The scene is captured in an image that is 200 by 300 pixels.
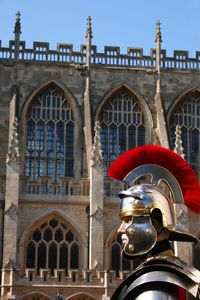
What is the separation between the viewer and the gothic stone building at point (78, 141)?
24531mm

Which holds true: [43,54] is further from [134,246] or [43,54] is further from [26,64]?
[134,246]

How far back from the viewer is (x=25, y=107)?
2912cm

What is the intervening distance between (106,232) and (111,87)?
7746 mm

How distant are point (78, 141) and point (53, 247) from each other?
17.6 ft

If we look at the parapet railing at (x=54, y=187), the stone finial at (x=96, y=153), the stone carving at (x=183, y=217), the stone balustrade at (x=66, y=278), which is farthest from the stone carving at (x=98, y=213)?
the stone carving at (x=183, y=217)

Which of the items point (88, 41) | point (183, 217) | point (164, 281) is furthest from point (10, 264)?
point (164, 281)

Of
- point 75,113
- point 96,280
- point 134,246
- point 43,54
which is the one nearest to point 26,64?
point 43,54

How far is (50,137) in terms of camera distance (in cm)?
2917

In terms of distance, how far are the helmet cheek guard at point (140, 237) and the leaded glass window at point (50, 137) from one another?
2338 centimetres

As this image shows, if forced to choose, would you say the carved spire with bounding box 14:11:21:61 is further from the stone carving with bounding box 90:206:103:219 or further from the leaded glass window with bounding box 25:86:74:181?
the stone carving with bounding box 90:206:103:219

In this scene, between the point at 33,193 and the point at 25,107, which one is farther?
the point at 25,107

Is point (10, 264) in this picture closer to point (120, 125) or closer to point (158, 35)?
point (120, 125)

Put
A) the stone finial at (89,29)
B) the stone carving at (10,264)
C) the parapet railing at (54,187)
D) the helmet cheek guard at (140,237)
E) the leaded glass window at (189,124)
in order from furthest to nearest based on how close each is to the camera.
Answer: the stone finial at (89,29)
the leaded glass window at (189,124)
the parapet railing at (54,187)
the stone carving at (10,264)
the helmet cheek guard at (140,237)

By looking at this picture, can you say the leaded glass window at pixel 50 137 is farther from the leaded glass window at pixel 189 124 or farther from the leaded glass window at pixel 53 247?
the leaded glass window at pixel 189 124
